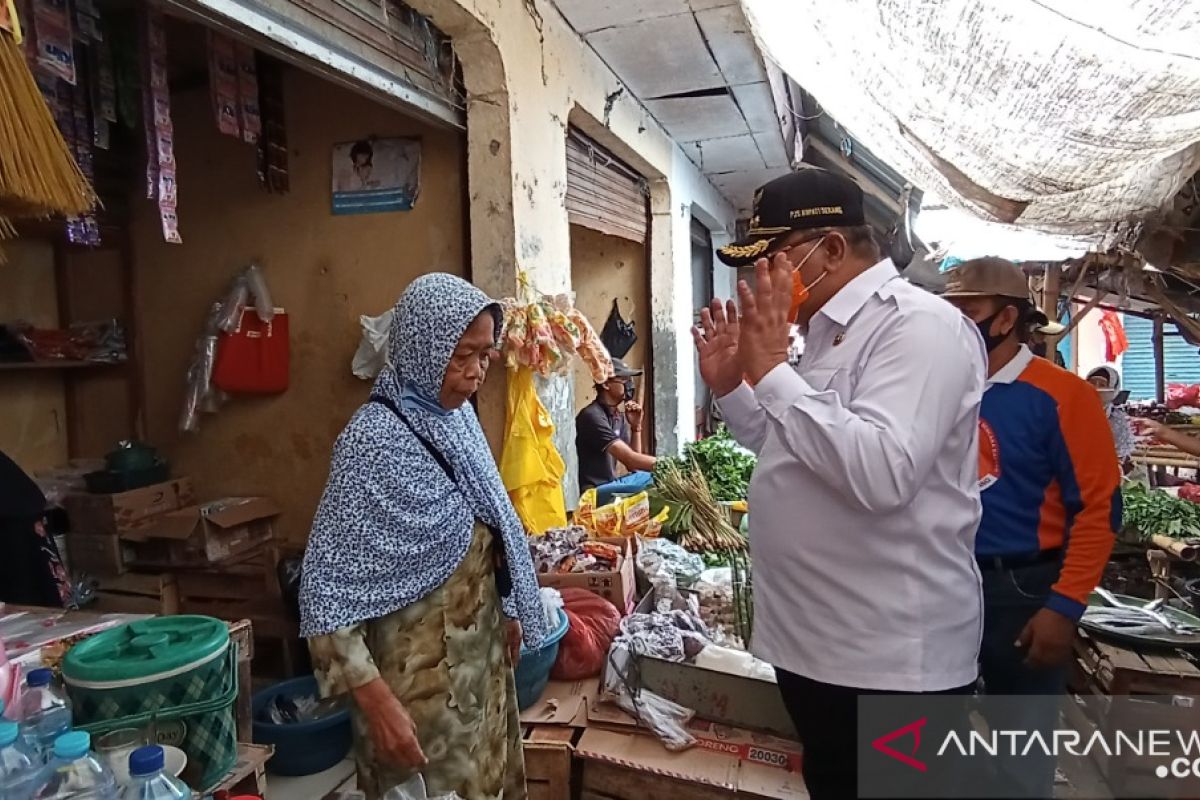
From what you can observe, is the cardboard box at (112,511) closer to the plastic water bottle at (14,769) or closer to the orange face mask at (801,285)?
the plastic water bottle at (14,769)

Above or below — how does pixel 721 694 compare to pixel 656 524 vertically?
below

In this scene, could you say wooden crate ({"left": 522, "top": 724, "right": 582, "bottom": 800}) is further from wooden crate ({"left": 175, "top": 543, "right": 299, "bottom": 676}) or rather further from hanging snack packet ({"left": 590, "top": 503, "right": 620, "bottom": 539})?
wooden crate ({"left": 175, "top": 543, "right": 299, "bottom": 676})

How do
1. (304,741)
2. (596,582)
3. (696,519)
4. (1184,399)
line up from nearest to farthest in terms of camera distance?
(304,741) → (596,582) → (696,519) → (1184,399)

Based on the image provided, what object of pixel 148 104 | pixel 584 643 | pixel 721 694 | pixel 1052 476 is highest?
pixel 148 104

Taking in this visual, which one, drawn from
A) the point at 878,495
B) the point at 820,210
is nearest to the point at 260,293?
the point at 820,210

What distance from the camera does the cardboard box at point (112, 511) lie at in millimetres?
3430

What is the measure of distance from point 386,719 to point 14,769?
0.63 metres

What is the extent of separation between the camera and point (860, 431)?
3.90ft

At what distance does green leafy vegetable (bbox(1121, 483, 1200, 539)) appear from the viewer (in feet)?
12.8

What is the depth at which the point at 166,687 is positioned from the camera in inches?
55.2

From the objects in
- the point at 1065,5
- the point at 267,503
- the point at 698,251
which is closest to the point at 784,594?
the point at 1065,5

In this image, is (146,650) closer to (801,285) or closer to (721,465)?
(801,285)

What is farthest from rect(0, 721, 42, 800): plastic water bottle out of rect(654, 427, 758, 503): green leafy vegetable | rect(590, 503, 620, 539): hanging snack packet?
rect(654, 427, 758, 503): green leafy vegetable

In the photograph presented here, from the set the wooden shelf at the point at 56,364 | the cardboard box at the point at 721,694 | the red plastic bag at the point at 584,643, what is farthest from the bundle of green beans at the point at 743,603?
the wooden shelf at the point at 56,364
